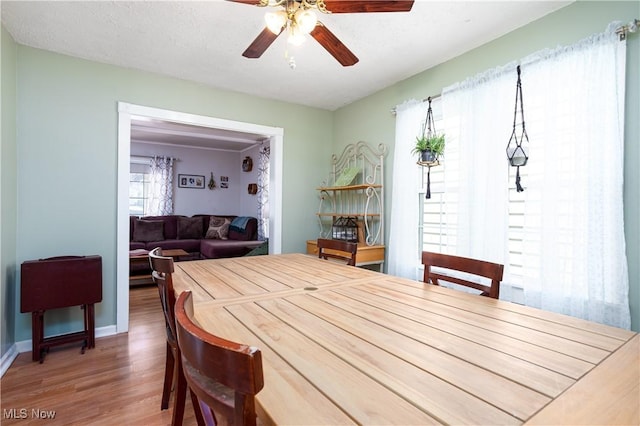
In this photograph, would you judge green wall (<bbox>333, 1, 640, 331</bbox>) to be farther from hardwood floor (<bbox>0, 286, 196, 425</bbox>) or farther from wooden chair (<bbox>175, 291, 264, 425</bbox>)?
hardwood floor (<bbox>0, 286, 196, 425</bbox>)

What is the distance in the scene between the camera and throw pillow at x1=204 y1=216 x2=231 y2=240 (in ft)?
19.1

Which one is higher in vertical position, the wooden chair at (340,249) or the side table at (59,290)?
the wooden chair at (340,249)

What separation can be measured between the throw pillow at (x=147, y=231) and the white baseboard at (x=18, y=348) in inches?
113

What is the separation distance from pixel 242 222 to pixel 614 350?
5.42 metres

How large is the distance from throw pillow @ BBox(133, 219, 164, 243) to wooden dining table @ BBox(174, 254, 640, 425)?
4716mm

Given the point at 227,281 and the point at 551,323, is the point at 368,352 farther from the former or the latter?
the point at 227,281

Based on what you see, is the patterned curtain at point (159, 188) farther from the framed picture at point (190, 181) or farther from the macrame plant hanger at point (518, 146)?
the macrame plant hanger at point (518, 146)

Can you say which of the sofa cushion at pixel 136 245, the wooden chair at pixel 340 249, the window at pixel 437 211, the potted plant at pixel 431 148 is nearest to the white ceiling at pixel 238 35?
the window at pixel 437 211

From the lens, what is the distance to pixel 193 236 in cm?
588

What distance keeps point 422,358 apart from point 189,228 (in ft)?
19.2

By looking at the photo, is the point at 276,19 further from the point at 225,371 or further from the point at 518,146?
the point at 518,146

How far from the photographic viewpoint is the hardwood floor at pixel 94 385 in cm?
167

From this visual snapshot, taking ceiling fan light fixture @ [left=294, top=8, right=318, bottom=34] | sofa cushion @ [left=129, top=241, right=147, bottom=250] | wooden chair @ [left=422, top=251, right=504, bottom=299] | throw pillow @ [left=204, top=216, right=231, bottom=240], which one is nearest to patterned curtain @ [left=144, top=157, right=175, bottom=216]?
throw pillow @ [left=204, top=216, right=231, bottom=240]

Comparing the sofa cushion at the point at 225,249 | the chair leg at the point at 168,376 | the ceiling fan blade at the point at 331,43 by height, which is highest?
the ceiling fan blade at the point at 331,43
